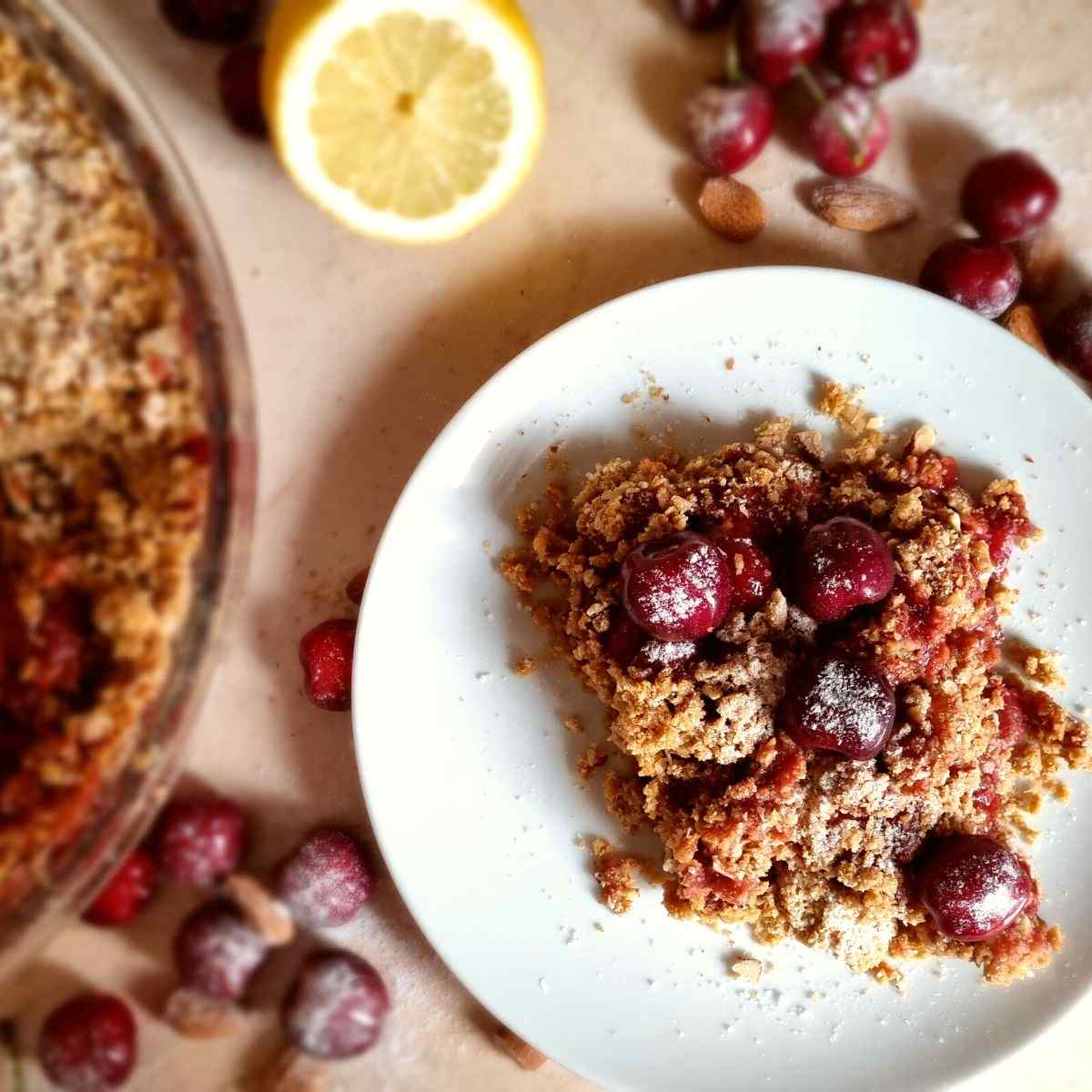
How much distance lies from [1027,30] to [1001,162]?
0.48ft

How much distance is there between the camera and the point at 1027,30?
3.57ft

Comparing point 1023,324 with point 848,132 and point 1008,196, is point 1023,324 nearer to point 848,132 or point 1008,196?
point 1008,196

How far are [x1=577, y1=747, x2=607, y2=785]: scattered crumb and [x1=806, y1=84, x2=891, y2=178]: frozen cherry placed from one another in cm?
71

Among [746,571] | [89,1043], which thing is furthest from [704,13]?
[89,1043]

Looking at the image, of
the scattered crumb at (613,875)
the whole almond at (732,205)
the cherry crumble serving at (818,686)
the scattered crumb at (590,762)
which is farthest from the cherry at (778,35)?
the scattered crumb at (613,875)

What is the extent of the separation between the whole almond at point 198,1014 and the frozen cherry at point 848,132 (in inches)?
46.0

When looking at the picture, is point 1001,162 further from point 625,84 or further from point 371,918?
point 371,918

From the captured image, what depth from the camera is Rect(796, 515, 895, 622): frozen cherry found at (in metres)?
0.95

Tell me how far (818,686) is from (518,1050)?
0.58 meters

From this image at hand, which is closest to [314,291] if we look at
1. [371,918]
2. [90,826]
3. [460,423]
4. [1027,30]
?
[460,423]

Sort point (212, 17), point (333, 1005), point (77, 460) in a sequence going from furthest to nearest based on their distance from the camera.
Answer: point (333, 1005)
point (212, 17)
point (77, 460)

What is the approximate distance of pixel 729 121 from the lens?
1.06 m

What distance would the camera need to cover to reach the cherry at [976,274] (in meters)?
1.09

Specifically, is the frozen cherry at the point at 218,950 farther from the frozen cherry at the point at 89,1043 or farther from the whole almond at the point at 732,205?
the whole almond at the point at 732,205
